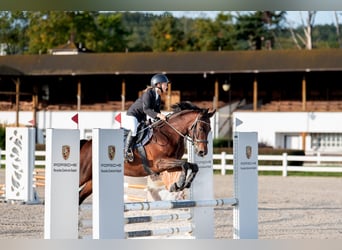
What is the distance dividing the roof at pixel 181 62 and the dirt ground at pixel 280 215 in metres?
19.4

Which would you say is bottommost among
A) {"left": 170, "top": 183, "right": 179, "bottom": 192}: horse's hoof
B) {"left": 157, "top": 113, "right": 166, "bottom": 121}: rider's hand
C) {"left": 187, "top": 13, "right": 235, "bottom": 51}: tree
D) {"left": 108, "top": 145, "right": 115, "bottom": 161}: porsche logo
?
{"left": 170, "top": 183, "right": 179, "bottom": 192}: horse's hoof

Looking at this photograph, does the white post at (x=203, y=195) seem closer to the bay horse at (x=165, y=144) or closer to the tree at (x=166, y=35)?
the bay horse at (x=165, y=144)

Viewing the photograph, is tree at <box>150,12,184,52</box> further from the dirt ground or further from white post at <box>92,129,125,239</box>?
white post at <box>92,129,125,239</box>

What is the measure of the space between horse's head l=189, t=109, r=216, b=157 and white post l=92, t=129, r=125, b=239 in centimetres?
241

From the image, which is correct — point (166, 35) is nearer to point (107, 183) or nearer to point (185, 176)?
point (185, 176)

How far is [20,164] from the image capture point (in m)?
16.6

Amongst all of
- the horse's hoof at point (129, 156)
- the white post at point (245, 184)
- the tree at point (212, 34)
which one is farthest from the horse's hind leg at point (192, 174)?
the tree at point (212, 34)

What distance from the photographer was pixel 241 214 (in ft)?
35.1

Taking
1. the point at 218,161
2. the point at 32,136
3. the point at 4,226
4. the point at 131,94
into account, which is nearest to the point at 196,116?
the point at 4,226

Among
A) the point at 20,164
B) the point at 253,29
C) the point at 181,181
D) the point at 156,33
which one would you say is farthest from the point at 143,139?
the point at 156,33

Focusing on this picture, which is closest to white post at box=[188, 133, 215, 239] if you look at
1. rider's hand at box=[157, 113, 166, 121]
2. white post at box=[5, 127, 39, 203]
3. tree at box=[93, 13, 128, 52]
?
rider's hand at box=[157, 113, 166, 121]

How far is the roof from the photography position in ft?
141

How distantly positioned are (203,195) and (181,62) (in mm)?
34701

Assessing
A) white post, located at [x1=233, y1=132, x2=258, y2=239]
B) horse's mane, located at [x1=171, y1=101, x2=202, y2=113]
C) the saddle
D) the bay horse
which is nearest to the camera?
white post, located at [x1=233, y1=132, x2=258, y2=239]
